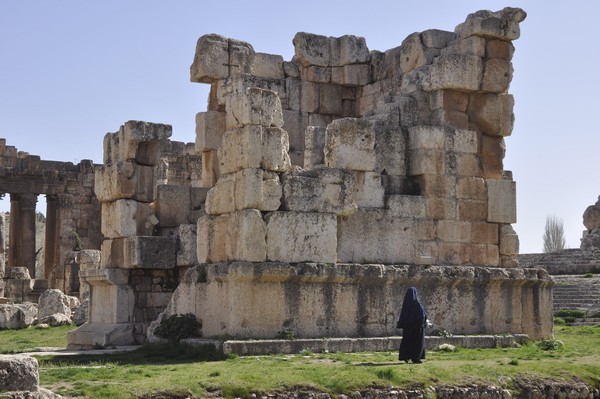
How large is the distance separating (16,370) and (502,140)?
11.7 m

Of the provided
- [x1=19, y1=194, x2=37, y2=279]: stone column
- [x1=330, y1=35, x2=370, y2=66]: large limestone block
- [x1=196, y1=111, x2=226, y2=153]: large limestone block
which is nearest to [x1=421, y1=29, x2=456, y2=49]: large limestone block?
[x1=330, y1=35, x2=370, y2=66]: large limestone block

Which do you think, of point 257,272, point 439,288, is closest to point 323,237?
point 257,272

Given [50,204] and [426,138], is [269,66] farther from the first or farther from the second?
[50,204]

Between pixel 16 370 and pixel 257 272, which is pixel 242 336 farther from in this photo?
pixel 16 370

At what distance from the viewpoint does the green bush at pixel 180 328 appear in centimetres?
1641

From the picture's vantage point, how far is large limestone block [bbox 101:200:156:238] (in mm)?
19359

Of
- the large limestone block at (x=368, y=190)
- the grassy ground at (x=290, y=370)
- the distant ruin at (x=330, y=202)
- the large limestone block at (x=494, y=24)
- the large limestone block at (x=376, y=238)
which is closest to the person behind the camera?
the grassy ground at (x=290, y=370)

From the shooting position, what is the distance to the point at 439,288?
1738 centimetres

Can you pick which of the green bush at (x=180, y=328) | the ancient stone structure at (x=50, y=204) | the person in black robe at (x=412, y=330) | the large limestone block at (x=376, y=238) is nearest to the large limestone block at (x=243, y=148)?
the large limestone block at (x=376, y=238)

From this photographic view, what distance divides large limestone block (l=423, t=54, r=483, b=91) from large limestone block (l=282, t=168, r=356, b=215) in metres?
2.87

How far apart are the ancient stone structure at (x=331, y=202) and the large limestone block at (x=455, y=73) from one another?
0.02 meters

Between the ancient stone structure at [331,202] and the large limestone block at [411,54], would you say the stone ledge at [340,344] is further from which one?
the large limestone block at [411,54]

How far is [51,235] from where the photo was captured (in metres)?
46.4

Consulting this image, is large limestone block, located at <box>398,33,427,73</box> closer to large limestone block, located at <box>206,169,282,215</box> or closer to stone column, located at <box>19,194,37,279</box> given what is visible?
large limestone block, located at <box>206,169,282,215</box>
